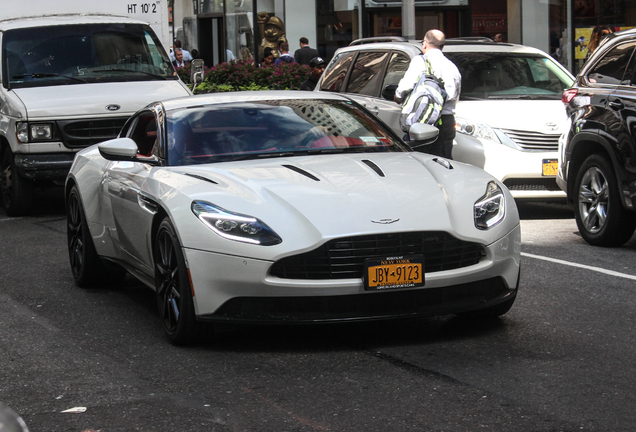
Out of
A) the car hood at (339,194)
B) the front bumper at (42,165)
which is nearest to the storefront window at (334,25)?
the front bumper at (42,165)

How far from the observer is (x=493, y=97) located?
11.3 meters

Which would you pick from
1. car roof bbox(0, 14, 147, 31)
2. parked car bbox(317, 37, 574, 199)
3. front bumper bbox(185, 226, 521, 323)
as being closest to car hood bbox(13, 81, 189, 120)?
car roof bbox(0, 14, 147, 31)

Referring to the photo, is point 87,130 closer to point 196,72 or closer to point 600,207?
point 196,72

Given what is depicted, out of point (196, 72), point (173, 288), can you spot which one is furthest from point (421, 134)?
point (196, 72)

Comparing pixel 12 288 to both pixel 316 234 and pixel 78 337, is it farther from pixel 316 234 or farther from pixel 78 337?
pixel 316 234

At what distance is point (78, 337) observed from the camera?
5.93m

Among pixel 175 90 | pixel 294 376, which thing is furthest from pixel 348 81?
pixel 294 376

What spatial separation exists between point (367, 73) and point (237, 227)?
727 cm

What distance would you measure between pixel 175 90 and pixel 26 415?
7.97 meters

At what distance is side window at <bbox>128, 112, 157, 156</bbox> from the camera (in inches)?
289

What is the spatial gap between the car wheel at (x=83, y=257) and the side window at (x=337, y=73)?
5.52m

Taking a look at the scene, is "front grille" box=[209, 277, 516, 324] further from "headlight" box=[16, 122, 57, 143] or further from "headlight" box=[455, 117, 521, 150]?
"headlight" box=[16, 122, 57, 143]

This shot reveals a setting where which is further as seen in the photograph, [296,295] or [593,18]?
[593,18]

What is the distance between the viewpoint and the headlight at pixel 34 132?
11.4 metres
